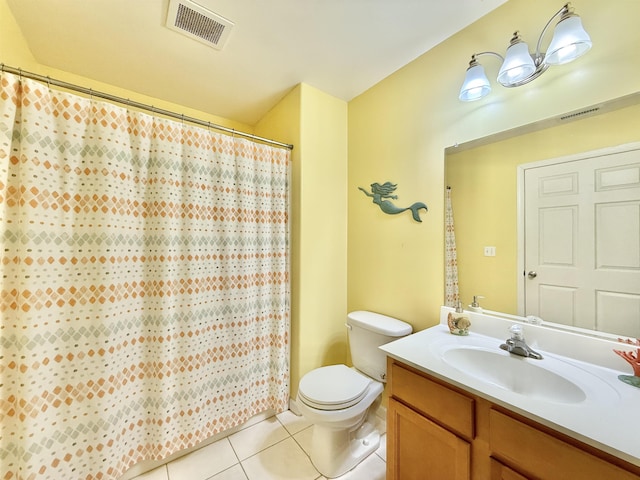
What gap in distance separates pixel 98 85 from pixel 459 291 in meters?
2.78

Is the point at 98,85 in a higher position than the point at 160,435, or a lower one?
higher

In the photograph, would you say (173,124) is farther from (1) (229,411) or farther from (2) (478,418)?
(2) (478,418)

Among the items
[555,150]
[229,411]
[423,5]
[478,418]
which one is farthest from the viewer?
[229,411]

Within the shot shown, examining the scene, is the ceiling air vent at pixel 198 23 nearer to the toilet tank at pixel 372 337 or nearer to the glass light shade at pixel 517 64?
the glass light shade at pixel 517 64

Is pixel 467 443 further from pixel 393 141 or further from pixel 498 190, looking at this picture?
pixel 393 141

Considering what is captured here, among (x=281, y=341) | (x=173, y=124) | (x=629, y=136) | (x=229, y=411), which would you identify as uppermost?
(x=173, y=124)

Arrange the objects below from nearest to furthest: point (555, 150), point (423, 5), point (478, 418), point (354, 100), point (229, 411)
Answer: point (478, 418) → point (555, 150) → point (423, 5) → point (229, 411) → point (354, 100)

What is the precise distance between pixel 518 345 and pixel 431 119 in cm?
127

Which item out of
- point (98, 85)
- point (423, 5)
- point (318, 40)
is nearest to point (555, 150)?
point (423, 5)

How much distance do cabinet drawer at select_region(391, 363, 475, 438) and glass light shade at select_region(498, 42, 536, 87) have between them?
1.36m

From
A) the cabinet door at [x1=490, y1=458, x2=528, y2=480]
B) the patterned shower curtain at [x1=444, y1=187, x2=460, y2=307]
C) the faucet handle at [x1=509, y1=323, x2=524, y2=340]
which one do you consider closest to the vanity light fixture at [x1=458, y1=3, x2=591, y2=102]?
the patterned shower curtain at [x1=444, y1=187, x2=460, y2=307]

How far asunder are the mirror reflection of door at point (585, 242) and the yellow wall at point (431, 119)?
277mm

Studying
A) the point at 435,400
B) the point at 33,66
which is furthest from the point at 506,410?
the point at 33,66

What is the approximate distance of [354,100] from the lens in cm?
194
